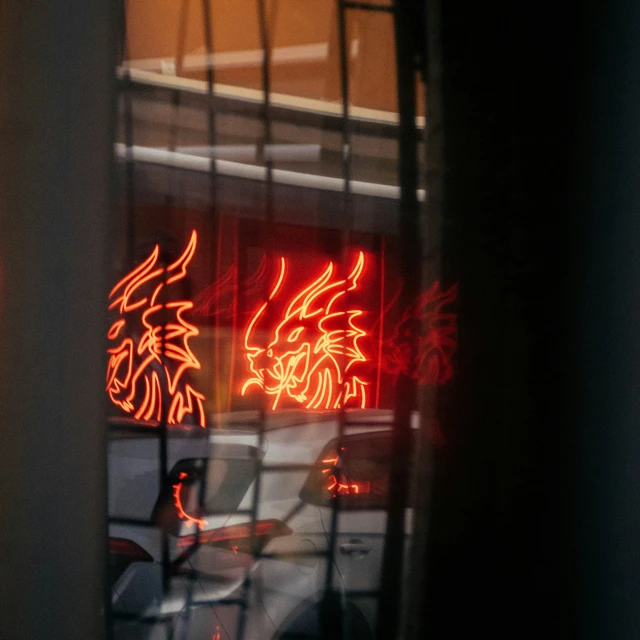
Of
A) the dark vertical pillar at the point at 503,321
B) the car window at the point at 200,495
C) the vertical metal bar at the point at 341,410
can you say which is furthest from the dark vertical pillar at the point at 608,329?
the car window at the point at 200,495

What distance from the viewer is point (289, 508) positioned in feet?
5.26

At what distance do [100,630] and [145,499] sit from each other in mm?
313

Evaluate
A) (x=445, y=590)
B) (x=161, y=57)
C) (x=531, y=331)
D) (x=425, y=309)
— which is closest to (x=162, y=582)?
(x=445, y=590)

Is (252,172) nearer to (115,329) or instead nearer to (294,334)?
(294,334)

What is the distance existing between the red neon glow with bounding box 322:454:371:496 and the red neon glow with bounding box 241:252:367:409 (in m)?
0.14

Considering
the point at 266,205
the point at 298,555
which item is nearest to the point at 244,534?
the point at 298,555

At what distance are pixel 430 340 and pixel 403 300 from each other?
126mm

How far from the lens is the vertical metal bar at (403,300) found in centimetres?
160

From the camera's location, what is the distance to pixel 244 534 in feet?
5.31

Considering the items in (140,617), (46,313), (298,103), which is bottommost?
(140,617)

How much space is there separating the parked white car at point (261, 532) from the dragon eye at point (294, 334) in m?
0.20

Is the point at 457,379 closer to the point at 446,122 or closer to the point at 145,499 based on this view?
the point at 446,122

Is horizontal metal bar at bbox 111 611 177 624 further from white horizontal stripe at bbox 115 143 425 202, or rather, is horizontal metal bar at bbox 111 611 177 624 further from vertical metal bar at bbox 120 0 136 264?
white horizontal stripe at bbox 115 143 425 202

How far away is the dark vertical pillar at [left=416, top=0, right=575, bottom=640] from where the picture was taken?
1553 mm
